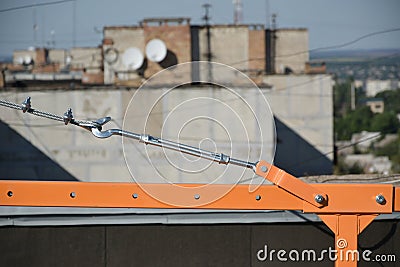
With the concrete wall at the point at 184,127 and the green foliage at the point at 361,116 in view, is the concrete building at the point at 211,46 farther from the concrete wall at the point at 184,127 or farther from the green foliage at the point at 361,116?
the green foliage at the point at 361,116

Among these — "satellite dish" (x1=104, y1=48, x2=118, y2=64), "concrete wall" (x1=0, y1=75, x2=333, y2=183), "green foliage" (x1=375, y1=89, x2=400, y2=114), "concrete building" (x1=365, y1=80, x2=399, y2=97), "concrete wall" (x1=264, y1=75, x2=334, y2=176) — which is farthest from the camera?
Result: "green foliage" (x1=375, y1=89, x2=400, y2=114)

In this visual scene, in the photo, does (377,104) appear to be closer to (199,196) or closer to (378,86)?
(378,86)

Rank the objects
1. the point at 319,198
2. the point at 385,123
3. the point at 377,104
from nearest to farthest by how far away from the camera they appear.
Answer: the point at 319,198 < the point at 377,104 < the point at 385,123

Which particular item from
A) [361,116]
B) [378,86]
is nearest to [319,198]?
[378,86]

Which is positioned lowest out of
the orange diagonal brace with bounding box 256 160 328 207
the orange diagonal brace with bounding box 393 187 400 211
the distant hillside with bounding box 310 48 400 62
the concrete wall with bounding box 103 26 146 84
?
the orange diagonal brace with bounding box 393 187 400 211

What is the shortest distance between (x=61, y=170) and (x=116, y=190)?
19.2m

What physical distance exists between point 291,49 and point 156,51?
9.56 meters

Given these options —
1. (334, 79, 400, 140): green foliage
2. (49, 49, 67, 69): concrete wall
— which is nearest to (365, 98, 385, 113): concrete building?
(334, 79, 400, 140): green foliage

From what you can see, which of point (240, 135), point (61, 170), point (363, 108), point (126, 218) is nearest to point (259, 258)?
point (126, 218)

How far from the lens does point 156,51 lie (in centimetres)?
2584

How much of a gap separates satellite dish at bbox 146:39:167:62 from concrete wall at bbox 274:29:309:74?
7903 millimetres

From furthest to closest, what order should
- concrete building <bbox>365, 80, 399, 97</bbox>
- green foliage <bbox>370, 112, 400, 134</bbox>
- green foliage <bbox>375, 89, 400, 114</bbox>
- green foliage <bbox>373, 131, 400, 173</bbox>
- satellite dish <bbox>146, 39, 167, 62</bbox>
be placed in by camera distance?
green foliage <bbox>373, 131, 400, 173</bbox> < green foliage <bbox>370, 112, 400, 134</bbox> < green foliage <bbox>375, 89, 400, 114</bbox> < concrete building <bbox>365, 80, 399, 97</bbox> < satellite dish <bbox>146, 39, 167, 62</bbox>

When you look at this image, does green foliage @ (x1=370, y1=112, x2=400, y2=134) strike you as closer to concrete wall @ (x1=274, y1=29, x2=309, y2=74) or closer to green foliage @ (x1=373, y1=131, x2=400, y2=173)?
green foliage @ (x1=373, y1=131, x2=400, y2=173)

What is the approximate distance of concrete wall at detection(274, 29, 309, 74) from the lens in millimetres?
33250
